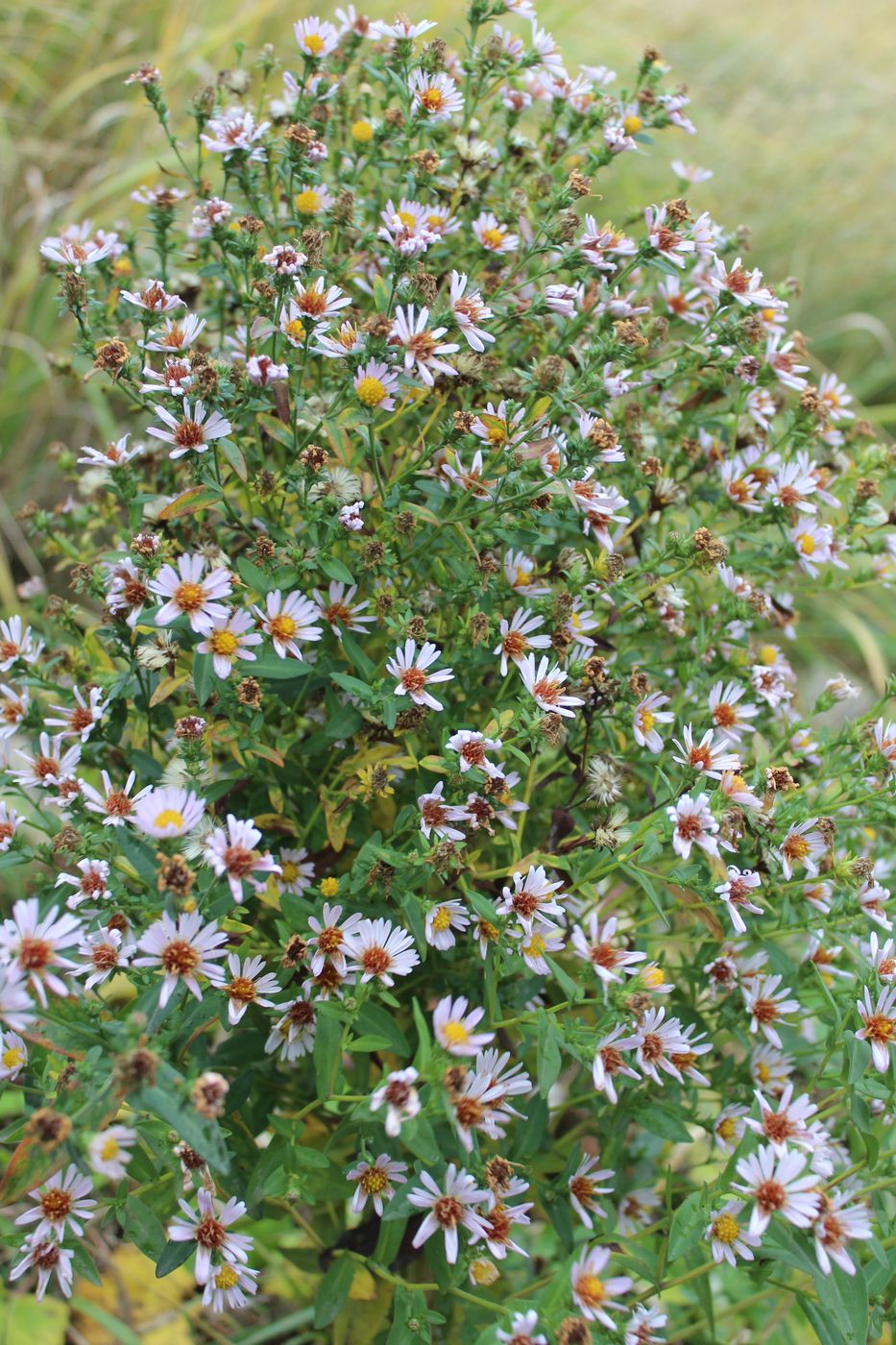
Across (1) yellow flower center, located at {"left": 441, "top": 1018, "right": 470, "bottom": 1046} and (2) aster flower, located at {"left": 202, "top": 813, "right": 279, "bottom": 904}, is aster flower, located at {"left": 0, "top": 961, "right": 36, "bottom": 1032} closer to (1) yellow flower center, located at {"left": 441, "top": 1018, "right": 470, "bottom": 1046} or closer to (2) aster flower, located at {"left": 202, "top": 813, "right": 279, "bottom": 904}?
(2) aster flower, located at {"left": 202, "top": 813, "right": 279, "bottom": 904}

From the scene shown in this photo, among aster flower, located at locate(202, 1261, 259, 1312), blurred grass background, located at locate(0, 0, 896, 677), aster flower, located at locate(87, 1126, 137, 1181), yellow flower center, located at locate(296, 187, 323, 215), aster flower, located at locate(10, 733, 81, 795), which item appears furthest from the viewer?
blurred grass background, located at locate(0, 0, 896, 677)

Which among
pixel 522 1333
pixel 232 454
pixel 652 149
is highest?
pixel 652 149

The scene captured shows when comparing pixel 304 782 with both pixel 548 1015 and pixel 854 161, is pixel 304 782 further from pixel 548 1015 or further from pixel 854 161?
pixel 854 161

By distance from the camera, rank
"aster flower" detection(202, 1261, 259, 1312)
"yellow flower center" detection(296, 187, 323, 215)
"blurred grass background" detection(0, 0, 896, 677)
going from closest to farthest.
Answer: "aster flower" detection(202, 1261, 259, 1312), "yellow flower center" detection(296, 187, 323, 215), "blurred grass background" detection(0, 0, 896, 677)

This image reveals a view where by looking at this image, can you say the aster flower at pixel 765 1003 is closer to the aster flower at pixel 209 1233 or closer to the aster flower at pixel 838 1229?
the aster flower at pixel 838 1229

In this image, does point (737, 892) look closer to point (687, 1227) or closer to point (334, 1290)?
point (687, 1227)

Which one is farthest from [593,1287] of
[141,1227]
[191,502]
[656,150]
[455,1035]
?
[656,150]

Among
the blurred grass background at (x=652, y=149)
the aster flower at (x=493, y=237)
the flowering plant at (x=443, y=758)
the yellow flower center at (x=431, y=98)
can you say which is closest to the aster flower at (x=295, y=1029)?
the flowering plant at (x=443, y=758)

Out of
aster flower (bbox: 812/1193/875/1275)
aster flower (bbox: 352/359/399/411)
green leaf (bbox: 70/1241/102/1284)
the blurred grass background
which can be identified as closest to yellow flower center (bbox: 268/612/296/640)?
aster flower (bbox: 352/359/399/411)
